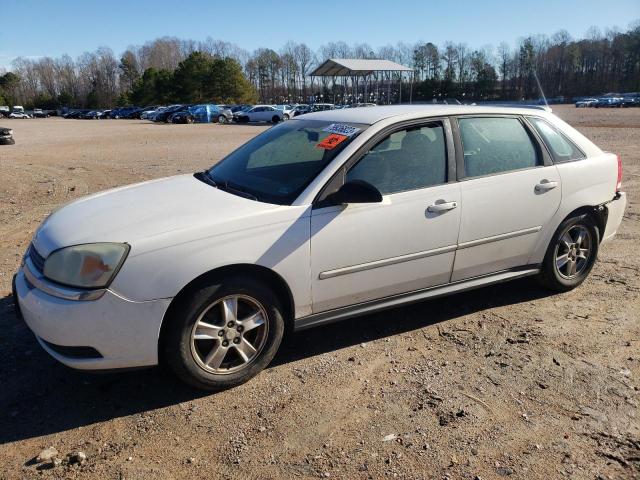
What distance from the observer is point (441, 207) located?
3.89 meters

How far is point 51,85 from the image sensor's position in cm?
14038

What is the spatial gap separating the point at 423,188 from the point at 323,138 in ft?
2.68

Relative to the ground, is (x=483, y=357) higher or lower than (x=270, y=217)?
lower

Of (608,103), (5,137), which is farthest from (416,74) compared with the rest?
(5,137)

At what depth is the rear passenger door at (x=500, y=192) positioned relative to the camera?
13.4 ft

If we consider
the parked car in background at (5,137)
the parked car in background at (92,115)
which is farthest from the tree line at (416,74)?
the parked car in background at (5,137)

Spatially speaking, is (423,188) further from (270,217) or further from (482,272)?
(270,217)

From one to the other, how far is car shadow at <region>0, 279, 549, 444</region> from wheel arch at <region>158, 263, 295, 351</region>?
45cm

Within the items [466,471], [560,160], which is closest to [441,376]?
[466,471]

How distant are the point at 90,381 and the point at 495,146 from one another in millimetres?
3435

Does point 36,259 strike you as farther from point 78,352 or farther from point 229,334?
point 229,334

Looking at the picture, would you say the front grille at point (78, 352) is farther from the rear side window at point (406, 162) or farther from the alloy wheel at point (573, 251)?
the alloy wheel at point (573, 251)

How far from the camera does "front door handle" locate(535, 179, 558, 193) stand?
172 inches

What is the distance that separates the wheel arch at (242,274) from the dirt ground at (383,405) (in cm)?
46
